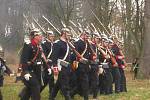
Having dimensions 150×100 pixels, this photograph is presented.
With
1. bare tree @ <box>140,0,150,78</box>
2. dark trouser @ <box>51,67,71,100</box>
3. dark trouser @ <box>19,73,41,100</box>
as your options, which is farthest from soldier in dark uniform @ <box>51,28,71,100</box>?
bare tree @ <box>140,0,150,78</box>

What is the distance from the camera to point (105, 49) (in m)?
15.5

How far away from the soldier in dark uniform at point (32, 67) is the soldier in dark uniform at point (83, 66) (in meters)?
1.70

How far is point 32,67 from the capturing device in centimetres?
1217

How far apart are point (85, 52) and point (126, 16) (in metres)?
21.7

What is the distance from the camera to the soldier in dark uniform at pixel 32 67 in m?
11.9

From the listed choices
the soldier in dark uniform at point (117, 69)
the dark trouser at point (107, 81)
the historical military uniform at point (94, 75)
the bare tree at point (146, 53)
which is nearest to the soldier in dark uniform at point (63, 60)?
the historical military uniform at point (94, 75)

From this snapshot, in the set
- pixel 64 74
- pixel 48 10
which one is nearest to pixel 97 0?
pixel 48 10

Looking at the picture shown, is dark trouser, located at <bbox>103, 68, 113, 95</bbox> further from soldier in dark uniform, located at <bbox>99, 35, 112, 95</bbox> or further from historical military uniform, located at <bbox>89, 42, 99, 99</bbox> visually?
historical military uniform, located at <bbox>89, 42, 99, 99</bbox>

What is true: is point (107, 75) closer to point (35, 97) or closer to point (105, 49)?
point (105, 49)

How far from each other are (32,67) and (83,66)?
2.04 metres

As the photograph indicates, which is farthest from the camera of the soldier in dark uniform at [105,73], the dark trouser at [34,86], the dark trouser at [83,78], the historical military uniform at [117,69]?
the historical military uniform at [117,69]

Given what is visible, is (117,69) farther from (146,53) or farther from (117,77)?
(146,53)

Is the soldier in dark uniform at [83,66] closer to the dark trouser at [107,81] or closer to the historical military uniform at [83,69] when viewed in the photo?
the historical military uniform at [83,69]

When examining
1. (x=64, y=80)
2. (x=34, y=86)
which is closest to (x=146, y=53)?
(x=64, y=80)
